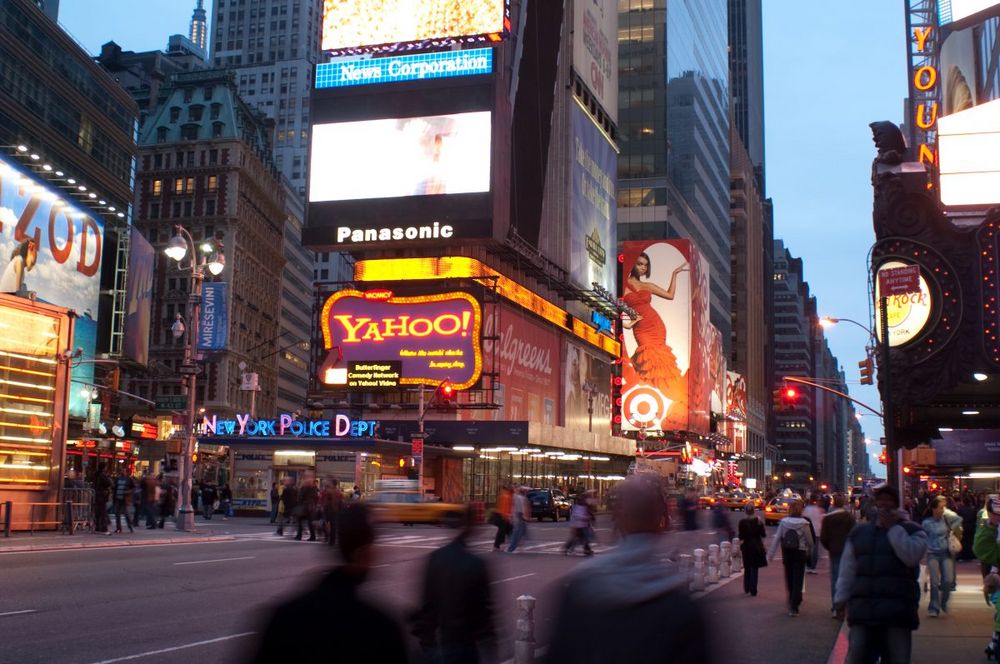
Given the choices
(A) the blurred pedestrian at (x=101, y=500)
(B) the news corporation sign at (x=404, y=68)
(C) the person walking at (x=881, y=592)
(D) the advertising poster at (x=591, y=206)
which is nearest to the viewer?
(C) the person walking at (x=881, y=592)

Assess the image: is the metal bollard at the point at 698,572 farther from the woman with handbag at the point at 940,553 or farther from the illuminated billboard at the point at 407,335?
the illuminated billboard at the point at 407,335

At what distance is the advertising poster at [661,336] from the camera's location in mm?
119375

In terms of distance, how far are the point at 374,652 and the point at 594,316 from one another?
94840mm

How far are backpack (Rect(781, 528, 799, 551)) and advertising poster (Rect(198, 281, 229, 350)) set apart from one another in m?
34.1

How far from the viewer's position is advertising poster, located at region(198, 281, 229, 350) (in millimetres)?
48631

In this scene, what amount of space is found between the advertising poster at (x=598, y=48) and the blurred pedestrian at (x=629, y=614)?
94743 mm

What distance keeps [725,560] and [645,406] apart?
9448 cm

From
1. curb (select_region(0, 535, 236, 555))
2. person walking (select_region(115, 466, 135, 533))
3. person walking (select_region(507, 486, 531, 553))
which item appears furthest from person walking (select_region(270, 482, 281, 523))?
person walking (select_region(507, 486, 531, 553))

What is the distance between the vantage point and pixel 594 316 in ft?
324

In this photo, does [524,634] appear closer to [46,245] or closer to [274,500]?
[274,500]

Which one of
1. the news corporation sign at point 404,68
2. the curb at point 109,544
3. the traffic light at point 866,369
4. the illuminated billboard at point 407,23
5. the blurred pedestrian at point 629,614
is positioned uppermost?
the illuminated billboard at point 407,23

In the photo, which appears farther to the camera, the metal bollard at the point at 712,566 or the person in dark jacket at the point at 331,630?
the metal bollard at the point at 712,566

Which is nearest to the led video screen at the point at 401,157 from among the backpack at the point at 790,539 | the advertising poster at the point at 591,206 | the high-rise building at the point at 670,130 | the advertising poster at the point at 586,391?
the advertising poster at the point at 591,206

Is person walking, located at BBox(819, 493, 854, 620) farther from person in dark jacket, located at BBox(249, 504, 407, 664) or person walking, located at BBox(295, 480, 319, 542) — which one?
person walking, located at BBox(295, 480, 319, 542)
